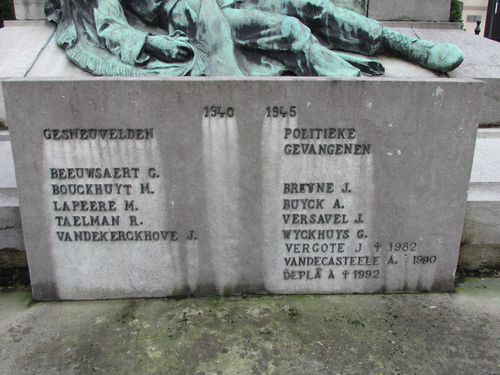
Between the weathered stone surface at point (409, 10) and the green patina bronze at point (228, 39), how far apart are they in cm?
74

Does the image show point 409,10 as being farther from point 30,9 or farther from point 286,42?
point 30,9

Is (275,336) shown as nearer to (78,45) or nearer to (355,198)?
(355,198)

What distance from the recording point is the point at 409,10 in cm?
416

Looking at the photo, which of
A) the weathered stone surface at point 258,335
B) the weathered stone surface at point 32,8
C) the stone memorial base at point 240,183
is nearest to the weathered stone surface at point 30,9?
the weathered stone surface at point 32,8

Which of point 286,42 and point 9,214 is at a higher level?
point 286,42

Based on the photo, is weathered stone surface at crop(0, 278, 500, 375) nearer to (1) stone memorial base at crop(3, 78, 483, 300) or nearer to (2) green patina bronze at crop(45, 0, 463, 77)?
(1) stone memorial base at crop(3, 78, 483, 300)

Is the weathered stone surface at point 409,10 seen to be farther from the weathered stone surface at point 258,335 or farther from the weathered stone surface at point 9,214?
the weathered stone surface at point 9,214

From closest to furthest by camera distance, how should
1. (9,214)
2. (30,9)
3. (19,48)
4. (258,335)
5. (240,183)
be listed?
(258,335) → (240,183) → (9,214) → (19,48) → (30,9)

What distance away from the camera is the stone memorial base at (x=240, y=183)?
2732 millimetres

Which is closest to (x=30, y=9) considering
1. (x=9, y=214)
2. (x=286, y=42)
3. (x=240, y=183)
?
(x=9, y=214)

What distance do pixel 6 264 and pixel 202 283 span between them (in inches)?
56.7

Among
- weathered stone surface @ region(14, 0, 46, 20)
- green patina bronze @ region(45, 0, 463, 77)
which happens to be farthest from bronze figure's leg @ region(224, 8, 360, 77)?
weathered stone surface @ region(14, 0, 46, 20)

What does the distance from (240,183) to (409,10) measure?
255 cm

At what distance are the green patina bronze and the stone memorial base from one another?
1.48 ft
